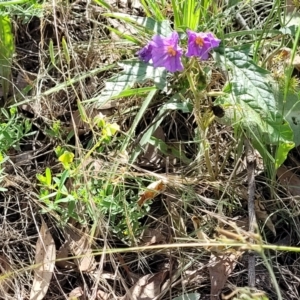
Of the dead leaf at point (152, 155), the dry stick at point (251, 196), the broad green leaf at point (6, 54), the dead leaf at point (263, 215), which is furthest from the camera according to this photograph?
the broad green leaf at point (6, 54)

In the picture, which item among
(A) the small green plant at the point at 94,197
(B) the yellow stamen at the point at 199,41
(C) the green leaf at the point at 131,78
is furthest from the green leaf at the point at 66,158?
(B) the yellow stamen at the point at 199,41

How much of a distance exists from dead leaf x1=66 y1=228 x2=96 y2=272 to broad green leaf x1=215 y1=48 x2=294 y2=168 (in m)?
0.45

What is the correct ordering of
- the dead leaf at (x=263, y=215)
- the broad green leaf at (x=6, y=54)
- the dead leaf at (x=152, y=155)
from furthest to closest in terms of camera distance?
the broad green leaf at (x=6, y=54) → the dead leaf at (x=152, y=155) → the dead leaf at (x=263, y=215)

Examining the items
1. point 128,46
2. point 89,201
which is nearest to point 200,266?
point 89,201

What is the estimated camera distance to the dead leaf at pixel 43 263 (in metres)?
1.47

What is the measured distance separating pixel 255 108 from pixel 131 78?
1.02 feet

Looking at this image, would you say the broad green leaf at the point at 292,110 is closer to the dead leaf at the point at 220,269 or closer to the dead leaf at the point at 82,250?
the dead leaf at the point at 220,269

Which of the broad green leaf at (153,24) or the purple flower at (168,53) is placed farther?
the broad green leaf at (153,24)

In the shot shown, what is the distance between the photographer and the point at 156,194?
149cm

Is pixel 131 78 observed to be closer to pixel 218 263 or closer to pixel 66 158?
pixel 66 158

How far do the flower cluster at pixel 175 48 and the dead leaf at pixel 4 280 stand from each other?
587 millimetres

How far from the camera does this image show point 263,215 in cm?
150

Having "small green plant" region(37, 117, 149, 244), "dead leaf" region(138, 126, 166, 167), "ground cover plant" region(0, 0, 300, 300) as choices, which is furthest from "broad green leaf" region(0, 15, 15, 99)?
"dead leaf" region(138, 126, 166, 167)

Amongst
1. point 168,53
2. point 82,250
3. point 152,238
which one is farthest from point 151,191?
point 168,53
